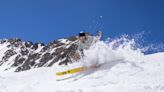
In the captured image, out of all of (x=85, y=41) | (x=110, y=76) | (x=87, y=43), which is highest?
(x=85, y=41)

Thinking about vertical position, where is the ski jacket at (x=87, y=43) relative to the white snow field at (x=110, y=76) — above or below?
above

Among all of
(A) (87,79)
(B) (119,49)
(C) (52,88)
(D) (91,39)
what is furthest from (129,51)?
(C) (52,88)

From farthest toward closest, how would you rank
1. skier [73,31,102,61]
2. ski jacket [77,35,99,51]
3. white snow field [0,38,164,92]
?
ski jacket [77,35,99,51], skier [73,31,102,61], white snow field [0,38,164,92]

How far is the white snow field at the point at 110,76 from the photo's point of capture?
13.2 m

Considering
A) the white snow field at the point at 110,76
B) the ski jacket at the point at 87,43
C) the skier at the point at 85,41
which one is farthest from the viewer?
the ski jacket at the point at 87,43

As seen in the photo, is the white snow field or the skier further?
the skier

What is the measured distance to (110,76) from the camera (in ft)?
50.1

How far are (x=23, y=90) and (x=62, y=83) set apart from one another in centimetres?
175

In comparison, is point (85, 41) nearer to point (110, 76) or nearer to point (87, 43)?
point (87, 43)

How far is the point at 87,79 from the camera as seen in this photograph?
607 inches

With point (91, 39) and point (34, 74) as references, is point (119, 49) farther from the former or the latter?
point (34, 74)

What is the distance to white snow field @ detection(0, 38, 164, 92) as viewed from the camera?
1319cm

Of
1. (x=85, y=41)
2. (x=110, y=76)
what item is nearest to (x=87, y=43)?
(x=85, y=41)

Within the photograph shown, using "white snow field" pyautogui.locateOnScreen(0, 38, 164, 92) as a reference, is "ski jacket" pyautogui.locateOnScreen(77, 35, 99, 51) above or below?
above
